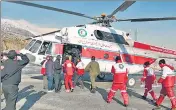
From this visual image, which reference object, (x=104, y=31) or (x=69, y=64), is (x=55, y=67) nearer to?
(x=69, y=64)

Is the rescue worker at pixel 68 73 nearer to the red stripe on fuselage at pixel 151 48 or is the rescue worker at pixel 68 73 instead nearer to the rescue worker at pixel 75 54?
the rescue worker at pixel 75 54

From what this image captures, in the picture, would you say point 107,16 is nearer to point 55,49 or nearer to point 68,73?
point 55,49

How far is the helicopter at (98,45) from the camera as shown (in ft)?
39.0

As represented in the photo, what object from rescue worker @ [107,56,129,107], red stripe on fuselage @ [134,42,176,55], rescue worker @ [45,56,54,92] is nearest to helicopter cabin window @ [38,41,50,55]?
rescue worker @ [45,56,54,92]

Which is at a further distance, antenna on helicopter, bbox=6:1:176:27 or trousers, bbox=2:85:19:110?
antenna on helicopter, bbox=6:1:176:27

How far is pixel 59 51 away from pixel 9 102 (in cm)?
638

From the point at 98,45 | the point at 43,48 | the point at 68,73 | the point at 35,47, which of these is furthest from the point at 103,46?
the point at 35,47

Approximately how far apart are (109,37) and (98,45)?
882 mm

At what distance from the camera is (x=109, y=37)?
42.8 feet

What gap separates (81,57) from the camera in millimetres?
12234

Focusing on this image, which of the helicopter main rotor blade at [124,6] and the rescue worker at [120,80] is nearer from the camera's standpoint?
the rescue worker at [120,80]

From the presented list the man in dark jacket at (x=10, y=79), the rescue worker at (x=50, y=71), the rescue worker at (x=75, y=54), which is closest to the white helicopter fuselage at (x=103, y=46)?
the rescue worker at (x=75, y=54)

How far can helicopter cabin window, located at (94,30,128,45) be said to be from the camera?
12812 mm

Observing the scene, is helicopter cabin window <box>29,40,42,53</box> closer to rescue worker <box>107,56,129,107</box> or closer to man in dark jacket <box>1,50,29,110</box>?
rescue worker <box>107,56,129,107</box>
